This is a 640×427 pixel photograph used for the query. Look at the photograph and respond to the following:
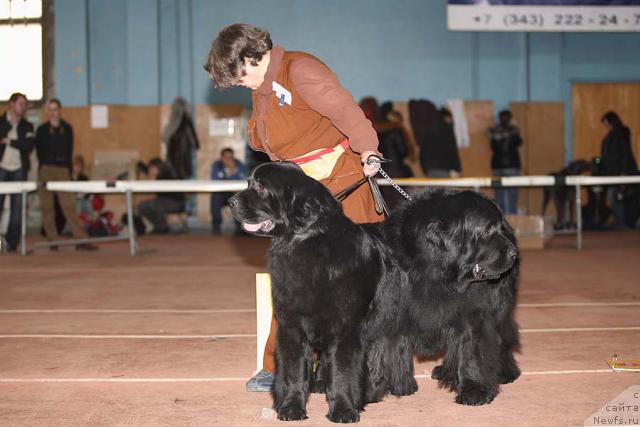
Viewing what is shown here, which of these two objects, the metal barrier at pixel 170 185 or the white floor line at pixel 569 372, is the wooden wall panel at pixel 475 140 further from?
the white floor line at pixel 569 372

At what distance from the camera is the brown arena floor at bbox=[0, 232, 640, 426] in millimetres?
3771

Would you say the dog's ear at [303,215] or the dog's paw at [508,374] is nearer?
the dog's ear at [303,215]

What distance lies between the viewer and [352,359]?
3.50 meters

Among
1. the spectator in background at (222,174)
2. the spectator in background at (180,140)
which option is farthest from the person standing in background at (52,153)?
the spectator in background at (180,140)

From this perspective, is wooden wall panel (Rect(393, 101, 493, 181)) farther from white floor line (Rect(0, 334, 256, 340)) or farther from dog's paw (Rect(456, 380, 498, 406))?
dog's paw (Rect(456, 380, 498, 406))

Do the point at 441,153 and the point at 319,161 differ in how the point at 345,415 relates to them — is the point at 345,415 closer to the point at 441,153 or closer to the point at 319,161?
the point at 319,161

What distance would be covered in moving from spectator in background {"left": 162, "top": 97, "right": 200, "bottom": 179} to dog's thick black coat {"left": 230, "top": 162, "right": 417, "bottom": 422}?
12.3 m

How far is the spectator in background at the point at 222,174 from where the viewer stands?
14.9m

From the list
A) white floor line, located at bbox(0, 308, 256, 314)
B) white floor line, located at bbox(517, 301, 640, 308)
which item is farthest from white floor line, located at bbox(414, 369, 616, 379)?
white floor line, located at bbox(0, 308, 256, 314)

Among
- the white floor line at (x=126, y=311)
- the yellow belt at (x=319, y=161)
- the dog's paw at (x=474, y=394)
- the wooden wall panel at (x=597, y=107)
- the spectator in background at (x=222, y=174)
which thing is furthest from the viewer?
the wooden wall panel at (x=597, y=107)

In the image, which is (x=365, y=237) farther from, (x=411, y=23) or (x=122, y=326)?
(x=411, y=23)

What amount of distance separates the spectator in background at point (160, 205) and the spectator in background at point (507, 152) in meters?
5.82

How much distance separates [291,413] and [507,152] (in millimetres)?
12436

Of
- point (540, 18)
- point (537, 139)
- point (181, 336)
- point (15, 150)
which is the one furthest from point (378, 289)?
point (537, 139)
